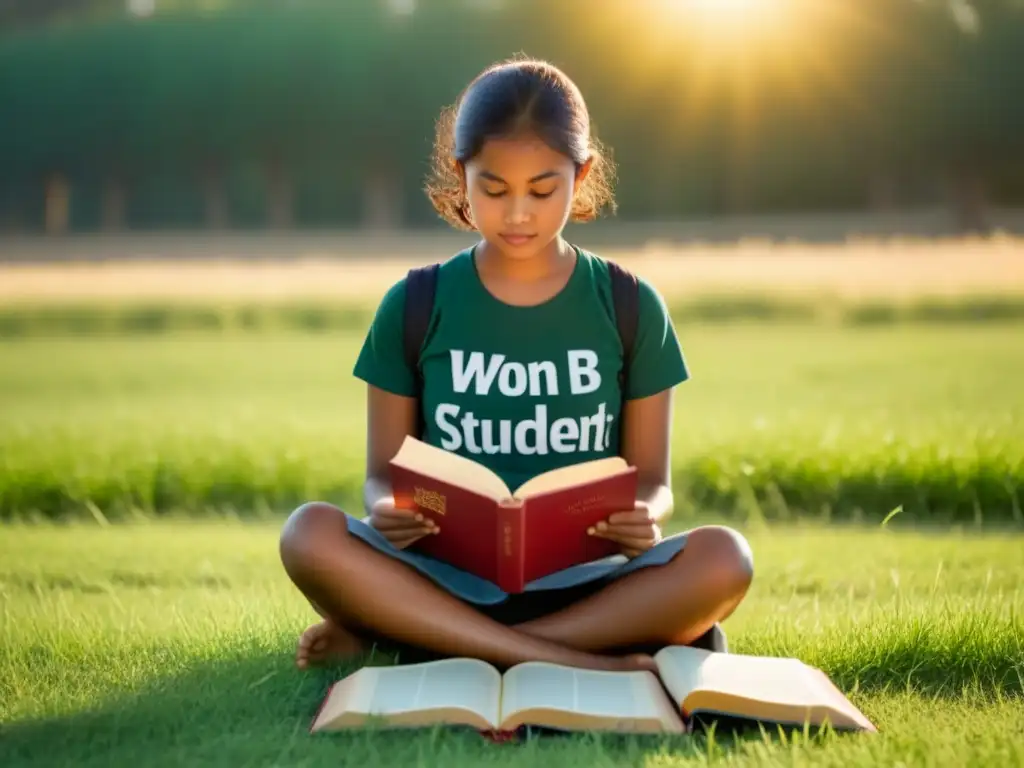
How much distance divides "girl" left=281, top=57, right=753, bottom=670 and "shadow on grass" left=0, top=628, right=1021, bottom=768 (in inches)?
8.3

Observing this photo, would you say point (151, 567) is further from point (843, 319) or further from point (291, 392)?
point (843, 319)

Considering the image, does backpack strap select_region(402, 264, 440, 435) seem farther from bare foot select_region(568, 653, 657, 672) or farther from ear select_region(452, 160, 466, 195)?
bare foot select_region(568, 653, 657, 672)

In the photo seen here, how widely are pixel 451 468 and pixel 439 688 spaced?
0.48 metres

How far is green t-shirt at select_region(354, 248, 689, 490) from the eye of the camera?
10.8ft

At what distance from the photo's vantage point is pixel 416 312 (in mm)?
3367

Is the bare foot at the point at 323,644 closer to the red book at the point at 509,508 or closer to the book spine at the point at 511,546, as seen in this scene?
the red book at the point at 509,508

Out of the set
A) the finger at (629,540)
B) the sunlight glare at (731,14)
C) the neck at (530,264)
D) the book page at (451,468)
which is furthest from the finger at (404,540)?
the sunlight glare at (731,14)

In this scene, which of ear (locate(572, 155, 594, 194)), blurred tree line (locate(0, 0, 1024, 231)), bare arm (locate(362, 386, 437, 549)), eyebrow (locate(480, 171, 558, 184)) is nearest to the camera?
eyebrow (locate(480, 171, 558, 184))

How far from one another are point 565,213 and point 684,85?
21112 mm

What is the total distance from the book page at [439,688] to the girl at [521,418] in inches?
5.1

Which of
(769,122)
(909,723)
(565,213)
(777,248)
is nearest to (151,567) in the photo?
(565,213)

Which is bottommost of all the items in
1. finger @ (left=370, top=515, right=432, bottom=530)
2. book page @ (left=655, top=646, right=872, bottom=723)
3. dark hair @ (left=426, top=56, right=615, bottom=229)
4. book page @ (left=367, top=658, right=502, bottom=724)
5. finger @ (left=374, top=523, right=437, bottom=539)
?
book page @ (left=367, top=658, right=502, bottom=724)

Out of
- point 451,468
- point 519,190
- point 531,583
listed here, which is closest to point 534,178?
point 519,190

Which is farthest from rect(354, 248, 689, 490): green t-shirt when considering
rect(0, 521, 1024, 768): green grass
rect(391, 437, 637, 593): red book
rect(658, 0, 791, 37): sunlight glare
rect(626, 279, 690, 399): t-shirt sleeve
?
rect(658, 0, 791, 37): sunlight glare
